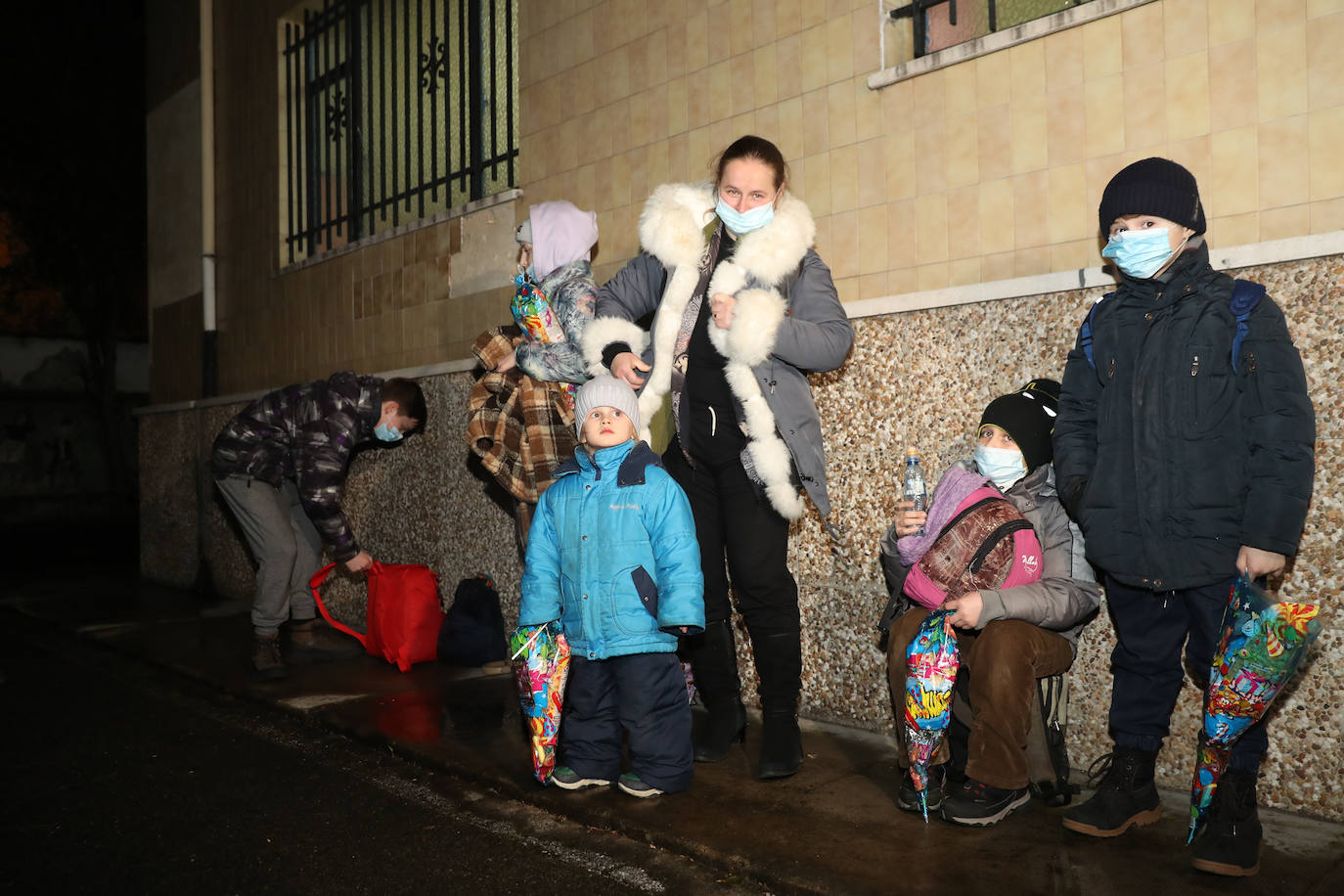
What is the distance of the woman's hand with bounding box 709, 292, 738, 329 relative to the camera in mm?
3441

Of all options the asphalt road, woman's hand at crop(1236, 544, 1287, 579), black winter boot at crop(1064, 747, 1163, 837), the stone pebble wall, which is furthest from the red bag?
woman's hand at crop(1236, 544, 1287, 579)

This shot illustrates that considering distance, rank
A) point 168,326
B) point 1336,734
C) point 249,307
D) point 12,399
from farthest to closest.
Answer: point 12,399 < point 168,326 < point 249,307 < point 1336,734

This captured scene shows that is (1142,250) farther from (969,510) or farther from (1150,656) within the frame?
(1150,656)

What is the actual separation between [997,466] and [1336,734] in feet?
3.95

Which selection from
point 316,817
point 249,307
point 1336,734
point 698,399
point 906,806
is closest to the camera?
point 1336,734

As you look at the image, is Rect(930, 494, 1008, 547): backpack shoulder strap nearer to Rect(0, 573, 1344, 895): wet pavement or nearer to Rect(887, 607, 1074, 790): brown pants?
Rect(887, 607, 1074, 790): brown pants

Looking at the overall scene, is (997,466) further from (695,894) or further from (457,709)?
(457,709)

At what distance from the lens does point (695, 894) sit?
277 centimetres

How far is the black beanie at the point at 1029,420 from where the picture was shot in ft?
10.7

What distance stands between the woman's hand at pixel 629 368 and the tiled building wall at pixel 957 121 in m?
1.11

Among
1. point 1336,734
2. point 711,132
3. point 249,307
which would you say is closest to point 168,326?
point 249,307

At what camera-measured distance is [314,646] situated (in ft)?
19.2

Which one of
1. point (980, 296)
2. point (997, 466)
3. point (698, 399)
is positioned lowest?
point (997, 466)

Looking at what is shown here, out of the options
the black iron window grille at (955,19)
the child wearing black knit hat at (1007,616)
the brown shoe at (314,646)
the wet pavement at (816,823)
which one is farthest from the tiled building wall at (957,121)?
the brown shoe at (314,646)
